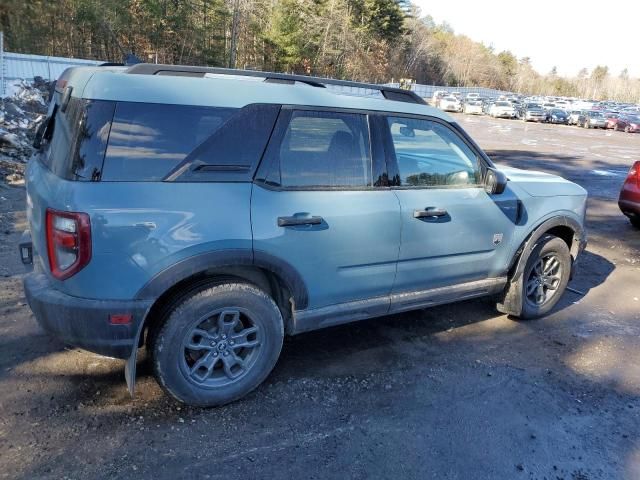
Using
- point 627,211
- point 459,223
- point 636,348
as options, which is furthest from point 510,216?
point 627,211

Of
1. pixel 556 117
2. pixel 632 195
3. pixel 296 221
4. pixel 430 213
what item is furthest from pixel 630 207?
pixel 556 117

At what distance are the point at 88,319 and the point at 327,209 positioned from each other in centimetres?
150

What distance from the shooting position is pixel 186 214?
111 inches

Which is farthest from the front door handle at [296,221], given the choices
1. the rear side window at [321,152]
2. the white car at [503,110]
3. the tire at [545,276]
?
the white car at [503,110]

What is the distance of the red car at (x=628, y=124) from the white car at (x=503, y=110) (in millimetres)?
8416

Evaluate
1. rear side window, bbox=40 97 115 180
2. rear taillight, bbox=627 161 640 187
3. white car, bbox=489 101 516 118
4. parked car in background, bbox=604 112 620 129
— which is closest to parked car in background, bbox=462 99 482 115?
white car, bbox=489 101 516 118

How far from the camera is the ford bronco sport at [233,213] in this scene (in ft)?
8.95

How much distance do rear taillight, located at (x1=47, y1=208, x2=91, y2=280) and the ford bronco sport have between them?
0.03 ft

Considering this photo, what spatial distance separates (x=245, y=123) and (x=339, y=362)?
6.06 feet

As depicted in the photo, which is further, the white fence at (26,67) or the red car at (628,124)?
the red car at (628,124)

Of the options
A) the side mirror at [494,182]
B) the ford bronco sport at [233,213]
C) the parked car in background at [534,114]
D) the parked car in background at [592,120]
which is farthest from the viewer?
the parked car in background at [534,114]

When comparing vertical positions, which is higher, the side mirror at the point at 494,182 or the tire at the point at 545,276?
the side mirror at the point at 494,182

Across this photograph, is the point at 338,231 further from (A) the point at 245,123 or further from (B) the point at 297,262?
(A) the point at 245,123

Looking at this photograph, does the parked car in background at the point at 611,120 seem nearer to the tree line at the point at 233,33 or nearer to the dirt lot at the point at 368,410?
the tree line at the point at 233,33
